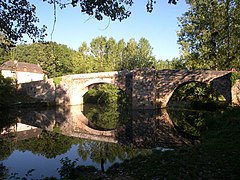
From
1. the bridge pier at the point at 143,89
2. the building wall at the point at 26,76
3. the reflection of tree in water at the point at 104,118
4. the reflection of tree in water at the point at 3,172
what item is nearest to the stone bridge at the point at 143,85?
the bridge pier at the point at 143,89

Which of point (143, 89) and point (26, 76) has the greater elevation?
point (26, 76)

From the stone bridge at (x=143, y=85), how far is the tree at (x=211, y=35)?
1979 mm

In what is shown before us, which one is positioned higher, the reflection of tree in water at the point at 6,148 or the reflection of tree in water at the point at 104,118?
the reflection of tree in water at the point at 104,118

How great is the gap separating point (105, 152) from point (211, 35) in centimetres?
1588

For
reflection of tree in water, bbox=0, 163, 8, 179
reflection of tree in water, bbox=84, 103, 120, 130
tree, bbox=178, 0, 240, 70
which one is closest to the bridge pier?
reflection of tree in water, bbox=84, 103, 120, 130

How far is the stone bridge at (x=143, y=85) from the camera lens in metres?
18.7

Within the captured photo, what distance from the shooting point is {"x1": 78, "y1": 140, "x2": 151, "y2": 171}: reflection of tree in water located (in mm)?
7892

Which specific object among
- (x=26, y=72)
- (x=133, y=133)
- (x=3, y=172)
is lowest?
(x=3, y=172)

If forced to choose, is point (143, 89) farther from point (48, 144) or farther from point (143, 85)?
point (48, 144)

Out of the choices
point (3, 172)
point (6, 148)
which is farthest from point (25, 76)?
point (3, 172)

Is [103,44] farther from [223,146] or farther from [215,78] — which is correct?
[223,146]

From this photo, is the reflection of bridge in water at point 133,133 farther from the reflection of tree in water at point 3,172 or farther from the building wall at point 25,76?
the building wall at point 25,76

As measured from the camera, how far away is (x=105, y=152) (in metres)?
8.67

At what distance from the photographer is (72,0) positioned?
3.87 metres
